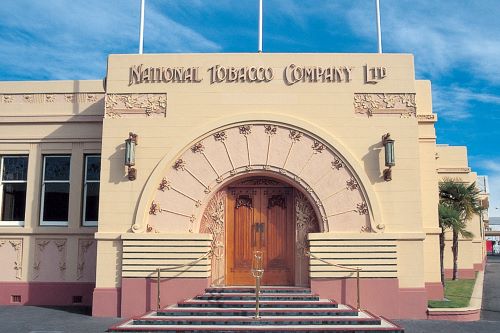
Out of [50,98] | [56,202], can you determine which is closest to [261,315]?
[56,202]

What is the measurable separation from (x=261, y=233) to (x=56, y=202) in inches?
258

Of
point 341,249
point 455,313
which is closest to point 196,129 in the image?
point 341,249

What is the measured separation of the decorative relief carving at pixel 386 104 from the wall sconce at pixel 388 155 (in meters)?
0.81

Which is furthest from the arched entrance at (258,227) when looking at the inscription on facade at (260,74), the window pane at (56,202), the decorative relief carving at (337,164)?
the window pane at (56,202)

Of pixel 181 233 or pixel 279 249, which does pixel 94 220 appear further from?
pixel 279 249

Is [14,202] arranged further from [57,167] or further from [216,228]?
[216,228]

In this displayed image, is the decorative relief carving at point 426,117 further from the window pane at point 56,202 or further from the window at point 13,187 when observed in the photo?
the window at point 13,187

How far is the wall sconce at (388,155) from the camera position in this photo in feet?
44.1

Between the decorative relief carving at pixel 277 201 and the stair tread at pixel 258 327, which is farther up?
the decorative relief carving at pixel 277 201

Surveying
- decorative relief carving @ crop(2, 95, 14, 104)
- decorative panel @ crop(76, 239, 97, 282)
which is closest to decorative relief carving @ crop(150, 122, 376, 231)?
decorative panel @ crop(76, 239, 97, 282)

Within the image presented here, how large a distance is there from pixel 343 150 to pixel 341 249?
2532 mm

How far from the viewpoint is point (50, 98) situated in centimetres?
1666

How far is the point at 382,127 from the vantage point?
45.9ft

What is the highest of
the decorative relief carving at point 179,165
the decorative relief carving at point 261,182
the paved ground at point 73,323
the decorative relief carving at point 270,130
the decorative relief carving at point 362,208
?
Answer: the decorative relief carving at point 270,130
